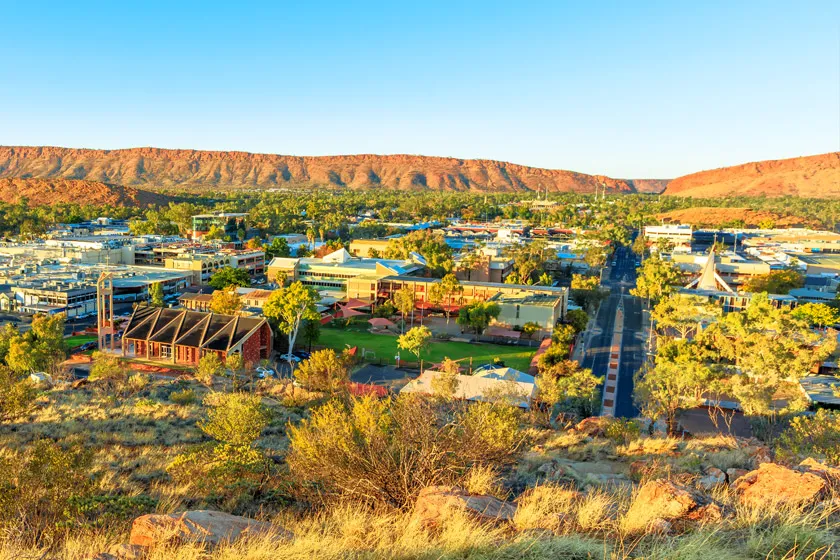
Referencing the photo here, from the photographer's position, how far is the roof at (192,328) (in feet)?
126

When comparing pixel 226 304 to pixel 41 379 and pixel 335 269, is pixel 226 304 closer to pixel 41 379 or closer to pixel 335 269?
pixel 41 379

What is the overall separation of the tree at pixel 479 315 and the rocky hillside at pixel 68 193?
127 m

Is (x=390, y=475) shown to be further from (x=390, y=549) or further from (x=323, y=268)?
(x=323, y=268)

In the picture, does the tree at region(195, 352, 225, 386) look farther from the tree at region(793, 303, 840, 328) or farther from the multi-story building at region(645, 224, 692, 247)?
the multi-story building at region(645, 224, 692, 247)

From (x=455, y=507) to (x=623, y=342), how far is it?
42.3 meters

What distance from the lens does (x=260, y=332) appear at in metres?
39.8

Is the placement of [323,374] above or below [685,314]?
below

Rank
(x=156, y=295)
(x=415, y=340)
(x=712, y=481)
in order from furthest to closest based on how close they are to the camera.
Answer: (x=156, y=295) < (x=415, y=340) < (x=712, y=481)

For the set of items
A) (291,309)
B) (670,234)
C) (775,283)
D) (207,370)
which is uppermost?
(670,234)

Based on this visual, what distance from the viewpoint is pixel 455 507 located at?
24.6 ft

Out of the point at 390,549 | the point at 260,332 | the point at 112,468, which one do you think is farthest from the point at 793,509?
the point at 260,332

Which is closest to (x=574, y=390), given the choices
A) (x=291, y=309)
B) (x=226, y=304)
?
(x=291, y=309)

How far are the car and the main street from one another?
62.7 feet

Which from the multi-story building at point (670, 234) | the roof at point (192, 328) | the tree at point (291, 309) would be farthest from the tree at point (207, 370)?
the multi-story building at point (670, 234)
